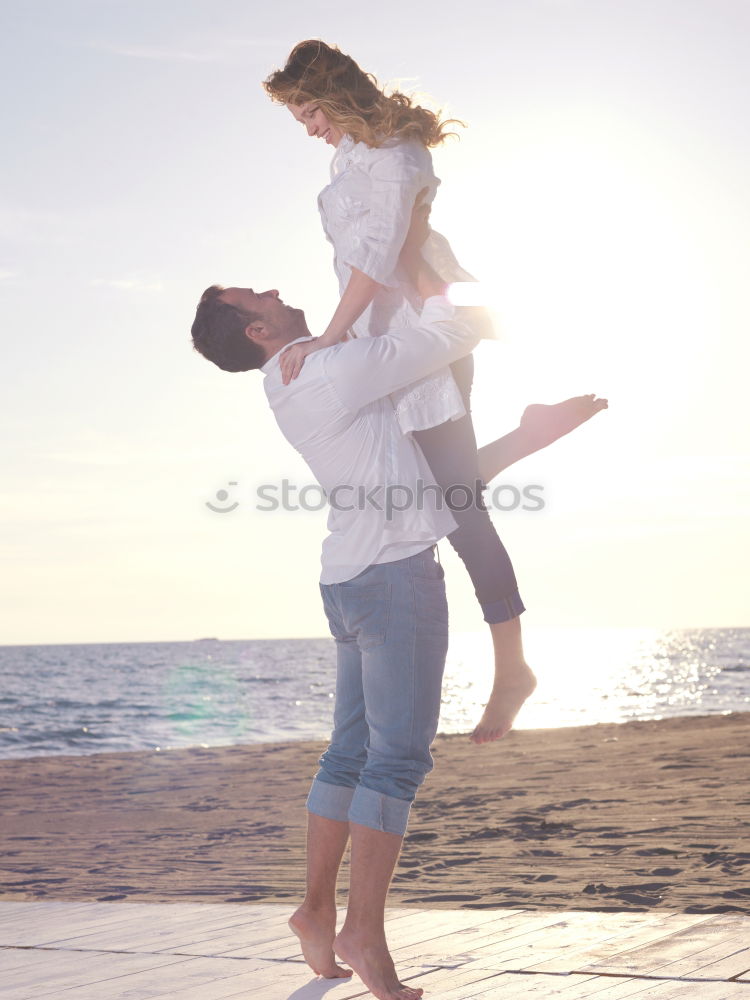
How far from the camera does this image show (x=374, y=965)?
259cm

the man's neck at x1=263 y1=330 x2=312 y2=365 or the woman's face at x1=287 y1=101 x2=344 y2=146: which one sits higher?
the woman's face at x1=287 y1=101 x2=344 y2=146

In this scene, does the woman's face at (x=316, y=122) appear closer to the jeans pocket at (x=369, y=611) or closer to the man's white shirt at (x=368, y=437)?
the man's white shirt at (x=368, y=437)

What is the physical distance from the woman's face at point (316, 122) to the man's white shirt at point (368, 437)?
56 cm

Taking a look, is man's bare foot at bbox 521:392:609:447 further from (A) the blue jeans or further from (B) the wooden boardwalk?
(B) the wooden boardwalk

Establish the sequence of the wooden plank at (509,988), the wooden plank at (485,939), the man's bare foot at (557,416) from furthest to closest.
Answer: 1. the man's bare foot at (557,416)
2. the wooden plank at (485,939)
3. the wooden plank at (509,988)

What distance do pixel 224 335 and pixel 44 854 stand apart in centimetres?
619

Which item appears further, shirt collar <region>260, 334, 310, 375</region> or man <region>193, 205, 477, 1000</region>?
shirt collar <region>260, 334, 310, 375</region>

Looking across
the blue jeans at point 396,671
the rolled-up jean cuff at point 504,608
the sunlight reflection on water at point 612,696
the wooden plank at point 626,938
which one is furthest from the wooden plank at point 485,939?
the sunlight reflection on water at point 612,696

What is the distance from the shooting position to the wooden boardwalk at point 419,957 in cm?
261

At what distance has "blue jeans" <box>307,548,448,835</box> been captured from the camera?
2672 millimetres

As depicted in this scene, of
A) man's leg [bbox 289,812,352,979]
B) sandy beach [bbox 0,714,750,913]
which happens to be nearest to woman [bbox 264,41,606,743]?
A: man's leg [bbox 289,812,352,979]

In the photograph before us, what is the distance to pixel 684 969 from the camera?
8.68 ft

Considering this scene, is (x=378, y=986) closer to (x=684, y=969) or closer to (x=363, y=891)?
(x=363, y=891)

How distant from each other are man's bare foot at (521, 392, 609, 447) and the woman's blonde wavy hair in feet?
2.70
